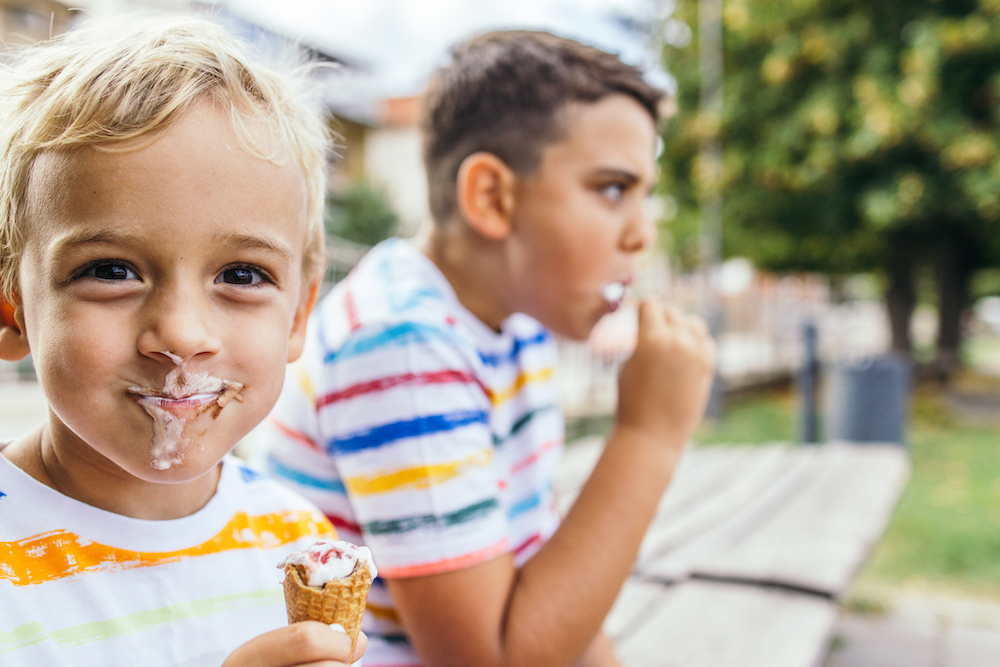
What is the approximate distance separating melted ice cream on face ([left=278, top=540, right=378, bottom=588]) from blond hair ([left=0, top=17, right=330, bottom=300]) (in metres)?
0.47

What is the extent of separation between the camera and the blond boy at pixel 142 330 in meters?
0.83

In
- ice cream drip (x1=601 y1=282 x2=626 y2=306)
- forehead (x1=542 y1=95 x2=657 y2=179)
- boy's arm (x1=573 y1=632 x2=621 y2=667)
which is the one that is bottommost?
boy's arm (x1=573 y1=632 x2=621 y2=667)

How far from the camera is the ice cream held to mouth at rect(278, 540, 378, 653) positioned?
31.9 inches

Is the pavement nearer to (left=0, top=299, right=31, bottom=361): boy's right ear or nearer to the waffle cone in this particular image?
(left=0, top=299, right=31, bottom=361): boy's right ear

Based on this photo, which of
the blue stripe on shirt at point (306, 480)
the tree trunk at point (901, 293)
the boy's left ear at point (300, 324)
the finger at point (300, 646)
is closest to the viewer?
the finger at point (300, 646)

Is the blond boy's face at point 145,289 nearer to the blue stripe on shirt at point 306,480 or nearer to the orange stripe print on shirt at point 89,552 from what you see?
the orange stripe print on shirt at point 89,552

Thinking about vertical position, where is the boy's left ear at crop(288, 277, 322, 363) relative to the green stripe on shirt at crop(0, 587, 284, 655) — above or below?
above

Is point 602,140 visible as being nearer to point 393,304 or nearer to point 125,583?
point 393,304

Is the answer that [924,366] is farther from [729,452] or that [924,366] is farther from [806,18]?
[729,452]

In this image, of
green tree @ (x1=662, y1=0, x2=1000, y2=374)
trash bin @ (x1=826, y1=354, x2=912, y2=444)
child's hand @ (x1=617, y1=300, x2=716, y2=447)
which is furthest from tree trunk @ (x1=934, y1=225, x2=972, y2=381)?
child's hand @ (x1=617, y1=300, x2=716, y2=447)

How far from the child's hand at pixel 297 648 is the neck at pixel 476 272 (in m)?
0.90

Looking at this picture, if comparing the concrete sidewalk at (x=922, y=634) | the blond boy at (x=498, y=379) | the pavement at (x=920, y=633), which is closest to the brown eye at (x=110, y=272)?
the blond boy at (x=498, y=379)

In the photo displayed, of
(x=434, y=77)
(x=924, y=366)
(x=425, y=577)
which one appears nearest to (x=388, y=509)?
(x=425, y=577)

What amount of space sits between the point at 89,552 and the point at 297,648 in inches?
12.4
